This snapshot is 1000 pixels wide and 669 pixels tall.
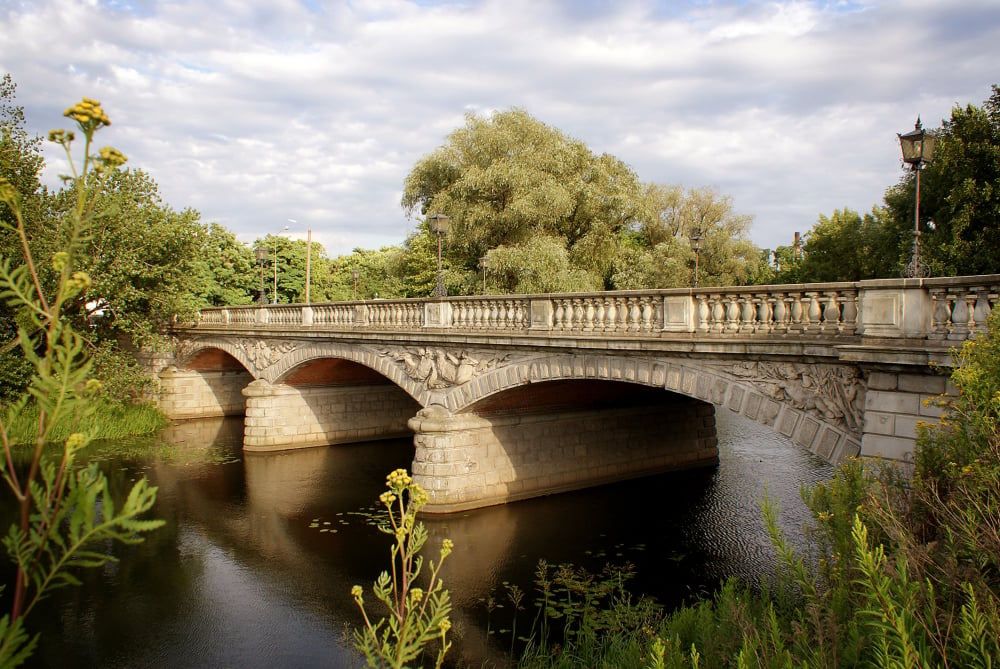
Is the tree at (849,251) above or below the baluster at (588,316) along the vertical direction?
above

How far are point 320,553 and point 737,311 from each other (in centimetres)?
953

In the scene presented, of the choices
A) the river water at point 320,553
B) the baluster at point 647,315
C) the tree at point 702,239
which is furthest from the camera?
the tree at point 702,239

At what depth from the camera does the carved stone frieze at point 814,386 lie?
9.55 meters

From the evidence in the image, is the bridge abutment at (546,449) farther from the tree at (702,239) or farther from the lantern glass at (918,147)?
the tree at (702,239)

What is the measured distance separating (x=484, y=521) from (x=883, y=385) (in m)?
9.65

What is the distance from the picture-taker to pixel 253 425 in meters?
24.8

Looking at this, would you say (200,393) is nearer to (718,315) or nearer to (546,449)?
(546,449)

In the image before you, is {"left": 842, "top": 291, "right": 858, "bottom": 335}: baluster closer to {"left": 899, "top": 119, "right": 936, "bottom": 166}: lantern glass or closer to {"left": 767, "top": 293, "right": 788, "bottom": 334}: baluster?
{"left": 767, "top": 293, "right": 788, "bottom": 334}: baluster

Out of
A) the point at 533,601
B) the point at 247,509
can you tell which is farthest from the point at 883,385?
the point at 247,509

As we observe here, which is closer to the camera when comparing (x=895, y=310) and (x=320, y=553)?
(x=895, y=310)

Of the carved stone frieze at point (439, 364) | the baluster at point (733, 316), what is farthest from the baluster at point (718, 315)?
the carved stone frieze at point (439, 364)

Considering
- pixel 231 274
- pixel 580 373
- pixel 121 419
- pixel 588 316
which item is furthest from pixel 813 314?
pixel 231 274

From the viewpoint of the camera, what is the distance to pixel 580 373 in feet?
45.1

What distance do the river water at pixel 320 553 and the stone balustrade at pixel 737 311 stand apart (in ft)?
14.7
